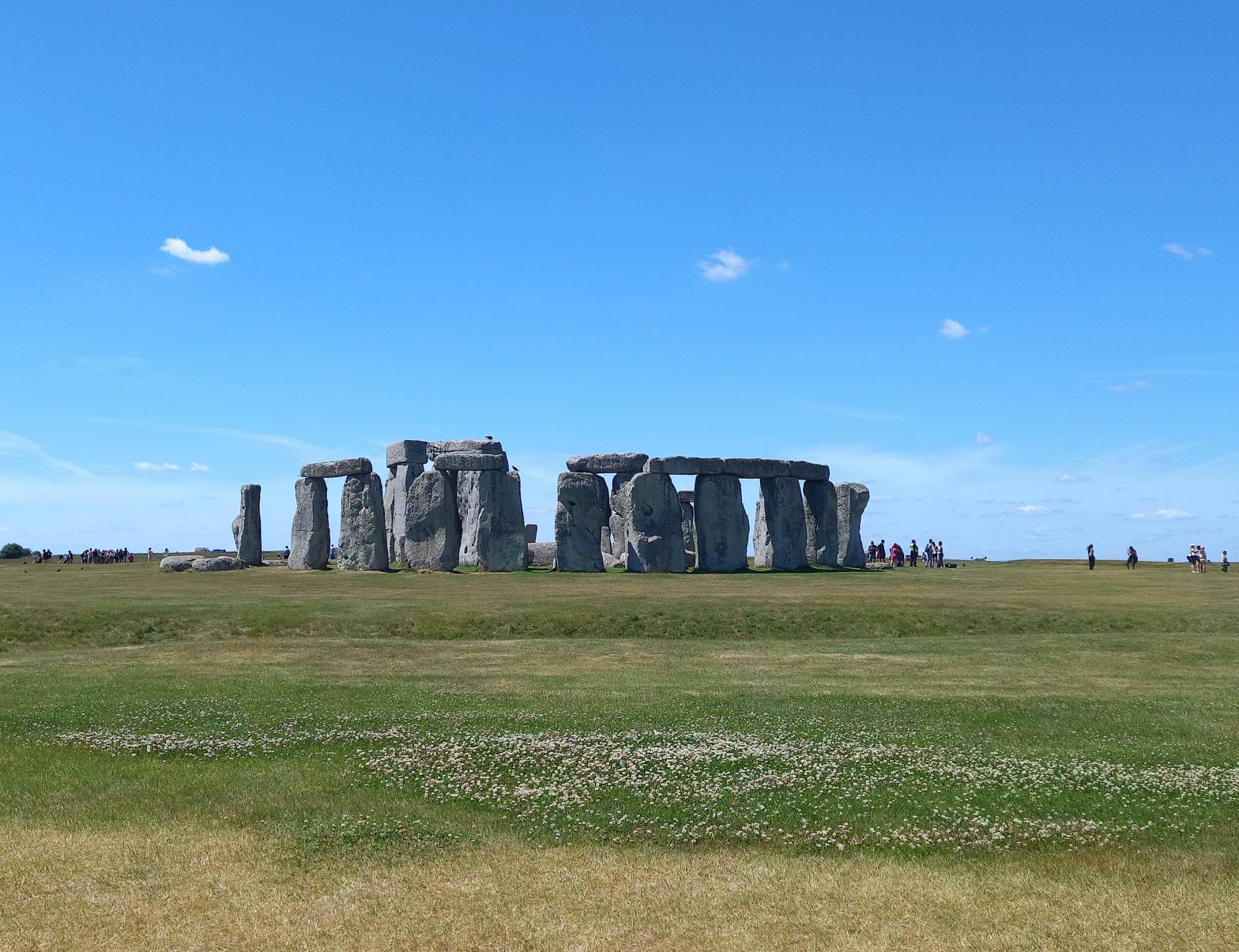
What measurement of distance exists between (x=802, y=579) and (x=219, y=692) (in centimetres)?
2274

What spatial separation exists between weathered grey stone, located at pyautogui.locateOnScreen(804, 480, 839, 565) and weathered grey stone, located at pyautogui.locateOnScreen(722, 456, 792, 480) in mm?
2663

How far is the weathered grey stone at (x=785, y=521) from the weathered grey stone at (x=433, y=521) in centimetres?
1185

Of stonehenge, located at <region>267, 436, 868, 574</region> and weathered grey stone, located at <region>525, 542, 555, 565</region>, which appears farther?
weathered grey stone, located at <region>525, 542, 555, 565</region>

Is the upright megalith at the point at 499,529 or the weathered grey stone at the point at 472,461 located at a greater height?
the weathered grey stone at the point at 472,461

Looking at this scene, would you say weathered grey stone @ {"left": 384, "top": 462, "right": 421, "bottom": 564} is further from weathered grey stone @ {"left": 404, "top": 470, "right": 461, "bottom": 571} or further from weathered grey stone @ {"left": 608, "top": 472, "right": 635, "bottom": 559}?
weathered grey stone @ {"left": 608, "top": 472, "right": 635, "bottom": 559}

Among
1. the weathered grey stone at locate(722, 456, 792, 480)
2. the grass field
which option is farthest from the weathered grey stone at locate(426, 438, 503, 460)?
the grass field

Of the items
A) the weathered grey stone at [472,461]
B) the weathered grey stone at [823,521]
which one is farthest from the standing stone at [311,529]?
the weathered grey stone at [823,521]

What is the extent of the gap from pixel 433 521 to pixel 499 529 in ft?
8.14

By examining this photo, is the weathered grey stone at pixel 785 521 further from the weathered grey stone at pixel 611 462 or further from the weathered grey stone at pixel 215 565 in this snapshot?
the weathered grey stone at pixel 215 565

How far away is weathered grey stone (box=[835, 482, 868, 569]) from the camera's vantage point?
46219 millimetres

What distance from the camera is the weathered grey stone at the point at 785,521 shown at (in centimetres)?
4228

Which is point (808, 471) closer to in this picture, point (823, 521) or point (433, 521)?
point (823, 521)

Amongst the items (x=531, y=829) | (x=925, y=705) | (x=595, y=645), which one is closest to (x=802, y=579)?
(x=595, y=645)

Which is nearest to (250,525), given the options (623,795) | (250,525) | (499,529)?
(250,525)
